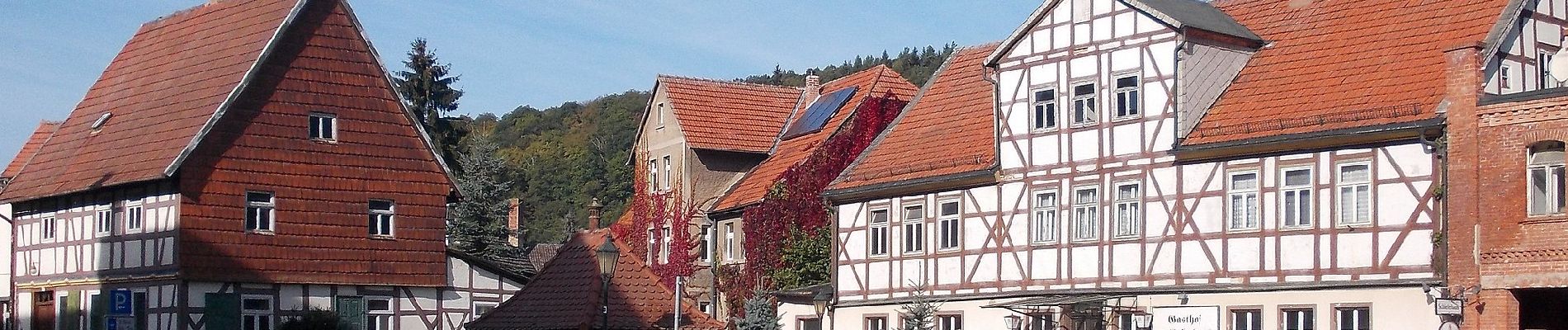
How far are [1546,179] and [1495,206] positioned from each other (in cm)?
79

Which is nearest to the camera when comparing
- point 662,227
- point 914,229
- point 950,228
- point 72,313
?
point 950,228

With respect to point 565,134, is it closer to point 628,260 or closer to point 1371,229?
point 628,260

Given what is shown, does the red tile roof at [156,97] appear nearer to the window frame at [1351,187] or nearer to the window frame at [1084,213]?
the window frame at [1084,213]

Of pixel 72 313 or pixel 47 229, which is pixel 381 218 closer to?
pixel 72 313

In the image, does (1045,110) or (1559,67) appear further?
(1045,110)

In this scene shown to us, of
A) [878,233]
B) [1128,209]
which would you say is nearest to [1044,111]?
[1128,209]

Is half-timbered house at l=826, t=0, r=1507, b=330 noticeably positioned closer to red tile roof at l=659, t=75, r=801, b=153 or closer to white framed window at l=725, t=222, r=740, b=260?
white framed window at l=725, t=222, r=740, b=260

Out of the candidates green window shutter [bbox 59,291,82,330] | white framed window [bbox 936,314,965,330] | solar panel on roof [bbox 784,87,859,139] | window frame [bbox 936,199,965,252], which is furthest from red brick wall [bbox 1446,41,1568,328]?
green window shutter [bbox 59,291,82,330]

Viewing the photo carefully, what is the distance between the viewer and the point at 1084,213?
1423 inches

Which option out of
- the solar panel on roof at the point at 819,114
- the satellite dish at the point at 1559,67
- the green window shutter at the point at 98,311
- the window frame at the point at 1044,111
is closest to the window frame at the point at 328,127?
the green window shutter at the point at 98,311

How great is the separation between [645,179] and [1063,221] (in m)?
22.3

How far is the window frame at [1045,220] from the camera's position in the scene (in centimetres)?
3659

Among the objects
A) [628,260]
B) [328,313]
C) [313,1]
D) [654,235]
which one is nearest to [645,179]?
[654,235]

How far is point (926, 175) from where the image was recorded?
39281 millimetres
